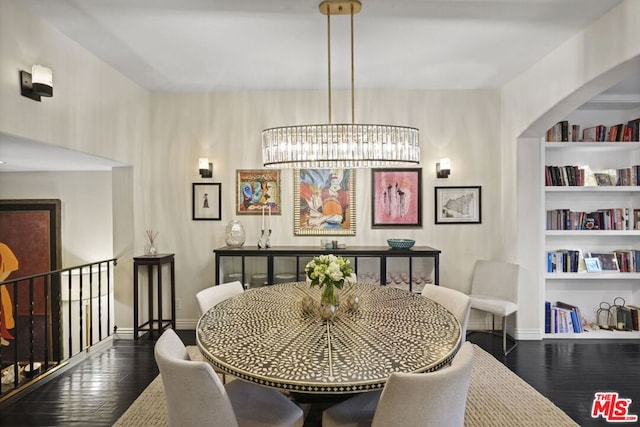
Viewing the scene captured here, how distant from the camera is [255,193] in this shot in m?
4.29

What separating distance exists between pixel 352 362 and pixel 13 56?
2.79m

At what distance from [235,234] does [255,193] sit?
1.74 feet

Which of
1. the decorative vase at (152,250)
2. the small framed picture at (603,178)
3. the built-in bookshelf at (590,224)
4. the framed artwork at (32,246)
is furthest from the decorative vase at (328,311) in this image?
the framed artwork at (32,246)

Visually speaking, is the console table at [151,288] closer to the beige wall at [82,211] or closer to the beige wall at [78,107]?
the beige wall at [78,107]

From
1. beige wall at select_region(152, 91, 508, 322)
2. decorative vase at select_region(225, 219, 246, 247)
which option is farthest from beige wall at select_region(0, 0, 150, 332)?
→ decorative vase at select_region(225, 219, 246, 247)

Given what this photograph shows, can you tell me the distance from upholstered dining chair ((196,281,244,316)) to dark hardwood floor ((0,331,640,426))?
928 mm

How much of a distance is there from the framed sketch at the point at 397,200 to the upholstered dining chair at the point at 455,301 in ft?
4.57

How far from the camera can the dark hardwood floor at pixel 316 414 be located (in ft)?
8.42

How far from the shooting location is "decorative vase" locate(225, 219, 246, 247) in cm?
412

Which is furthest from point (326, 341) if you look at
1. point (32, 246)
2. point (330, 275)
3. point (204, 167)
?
point (32, 246)

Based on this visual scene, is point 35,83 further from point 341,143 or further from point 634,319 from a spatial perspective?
point 634,319

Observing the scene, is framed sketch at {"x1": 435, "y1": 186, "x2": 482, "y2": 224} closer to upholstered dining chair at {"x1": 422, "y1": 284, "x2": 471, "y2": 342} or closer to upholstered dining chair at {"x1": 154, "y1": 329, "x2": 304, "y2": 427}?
upholstered dining chair at {"x1": 422, "y1": 284, "x2": 471, "y2": 342}

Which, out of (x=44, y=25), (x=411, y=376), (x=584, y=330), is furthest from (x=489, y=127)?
(x=44, y=25)

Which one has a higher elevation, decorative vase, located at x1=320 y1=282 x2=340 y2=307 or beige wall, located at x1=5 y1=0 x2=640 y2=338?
beige wall, located at x1=5 y1=0 x2=640 y2=338
